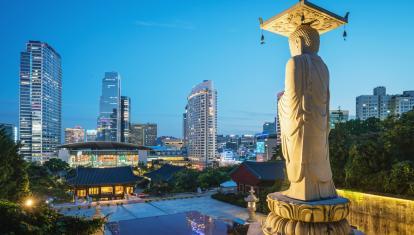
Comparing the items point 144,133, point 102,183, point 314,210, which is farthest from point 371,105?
point 144,133

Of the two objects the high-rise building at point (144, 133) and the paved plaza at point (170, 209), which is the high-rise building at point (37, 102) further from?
the paved plaza at point (170, 209)

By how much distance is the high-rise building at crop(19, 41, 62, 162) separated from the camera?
94812mm

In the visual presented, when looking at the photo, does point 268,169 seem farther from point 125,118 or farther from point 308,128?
point 125,118

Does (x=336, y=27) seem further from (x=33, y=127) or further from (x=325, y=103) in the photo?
(x=33, y=127)

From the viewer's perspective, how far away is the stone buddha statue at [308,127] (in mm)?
5590

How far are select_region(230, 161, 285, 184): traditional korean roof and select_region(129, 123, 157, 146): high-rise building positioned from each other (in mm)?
155780

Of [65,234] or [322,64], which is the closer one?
[322,64]

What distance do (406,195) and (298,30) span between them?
7.31 metres

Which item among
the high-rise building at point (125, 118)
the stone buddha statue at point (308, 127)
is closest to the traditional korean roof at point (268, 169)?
the stone buddha statue at point (308, 127)

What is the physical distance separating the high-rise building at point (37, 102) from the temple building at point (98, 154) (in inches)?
1955

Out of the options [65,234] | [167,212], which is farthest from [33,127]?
[65,234]

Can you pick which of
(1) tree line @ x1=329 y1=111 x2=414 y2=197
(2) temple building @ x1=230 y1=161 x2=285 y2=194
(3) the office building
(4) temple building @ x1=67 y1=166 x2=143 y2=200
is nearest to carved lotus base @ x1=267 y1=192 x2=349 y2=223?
(1) tree line @ x1=329 y1=111 x2=414 y2=197

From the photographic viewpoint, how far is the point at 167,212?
60.7 feet

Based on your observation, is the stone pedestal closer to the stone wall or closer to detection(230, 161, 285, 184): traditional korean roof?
the stone wall
